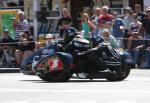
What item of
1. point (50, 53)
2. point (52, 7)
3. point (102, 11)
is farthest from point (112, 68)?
point (52, 7)

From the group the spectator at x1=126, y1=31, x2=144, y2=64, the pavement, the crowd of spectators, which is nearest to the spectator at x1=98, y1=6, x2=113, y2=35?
the crowd of spectators

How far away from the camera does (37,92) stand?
15.1 metres

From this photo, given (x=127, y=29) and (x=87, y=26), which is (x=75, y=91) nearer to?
(x=87, y=26)

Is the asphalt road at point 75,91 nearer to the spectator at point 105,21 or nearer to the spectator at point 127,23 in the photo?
the spectator at point 105,21

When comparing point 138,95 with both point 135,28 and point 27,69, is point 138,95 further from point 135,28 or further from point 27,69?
point 135,28

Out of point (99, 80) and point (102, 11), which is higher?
point (102, 11)

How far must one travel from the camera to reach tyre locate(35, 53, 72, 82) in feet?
58.6

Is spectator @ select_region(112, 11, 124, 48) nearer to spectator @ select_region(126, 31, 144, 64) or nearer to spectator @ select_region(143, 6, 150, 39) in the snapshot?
spectator @ select_region(126, 31, 144, 64)

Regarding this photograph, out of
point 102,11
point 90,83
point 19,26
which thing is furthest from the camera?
point 19,26

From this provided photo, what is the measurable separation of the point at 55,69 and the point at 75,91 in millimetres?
3009

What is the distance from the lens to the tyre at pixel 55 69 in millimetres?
17875

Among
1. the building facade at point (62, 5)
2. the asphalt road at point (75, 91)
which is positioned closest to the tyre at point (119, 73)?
the asphalt road at point (75, 91)

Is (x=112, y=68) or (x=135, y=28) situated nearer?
(x=112, y=68)

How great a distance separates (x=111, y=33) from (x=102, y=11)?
80 cm
